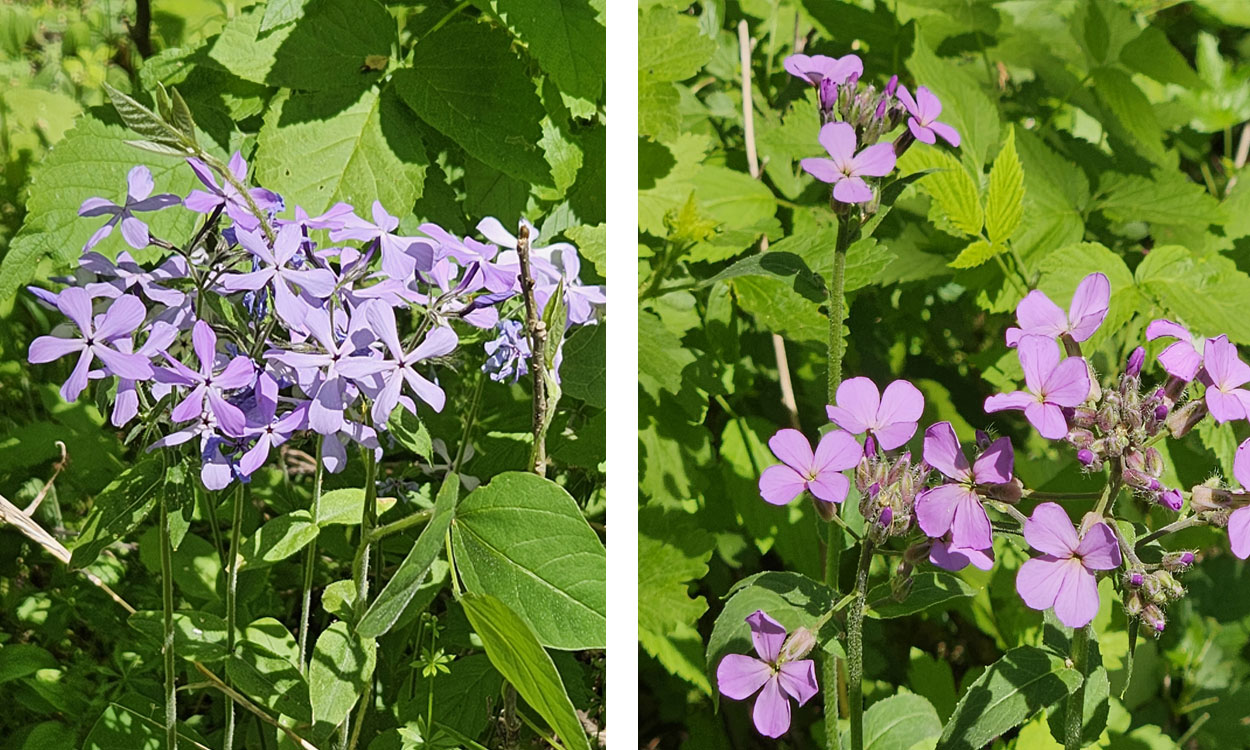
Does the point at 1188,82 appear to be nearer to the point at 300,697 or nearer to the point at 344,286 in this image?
the point at 344,286

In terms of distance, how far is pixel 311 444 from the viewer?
917 millimetres

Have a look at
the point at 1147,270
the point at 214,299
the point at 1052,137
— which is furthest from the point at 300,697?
the point at 1052,137

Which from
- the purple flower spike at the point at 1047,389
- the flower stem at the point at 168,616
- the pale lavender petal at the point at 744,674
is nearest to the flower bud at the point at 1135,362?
the purple flower spike at the point at 1047,389

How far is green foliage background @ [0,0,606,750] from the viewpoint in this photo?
0.71 meters

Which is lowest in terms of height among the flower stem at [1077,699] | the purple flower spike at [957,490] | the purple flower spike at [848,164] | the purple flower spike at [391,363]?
the flower stem at [1077,699]

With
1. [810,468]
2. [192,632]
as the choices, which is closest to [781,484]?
[810,468]

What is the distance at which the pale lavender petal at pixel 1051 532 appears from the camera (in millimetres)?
496

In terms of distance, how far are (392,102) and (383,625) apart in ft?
1.35

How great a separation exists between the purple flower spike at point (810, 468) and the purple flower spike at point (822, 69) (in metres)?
0.23

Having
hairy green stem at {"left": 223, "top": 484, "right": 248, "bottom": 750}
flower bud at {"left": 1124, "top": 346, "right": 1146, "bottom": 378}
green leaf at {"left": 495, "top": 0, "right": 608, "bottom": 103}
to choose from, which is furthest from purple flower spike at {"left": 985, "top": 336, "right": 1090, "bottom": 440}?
hairy green stem at {"left": 223, "top": 484, "right": 248, "bottom": 750}

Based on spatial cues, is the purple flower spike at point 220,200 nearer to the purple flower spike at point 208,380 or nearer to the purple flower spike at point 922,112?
the purple flower spike at point 208,380

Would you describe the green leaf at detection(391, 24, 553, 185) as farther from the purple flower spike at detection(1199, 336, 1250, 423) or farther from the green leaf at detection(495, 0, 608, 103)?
the purple flower spike at detection(1199, 336, 1250, 423)

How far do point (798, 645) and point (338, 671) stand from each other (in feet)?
1.05

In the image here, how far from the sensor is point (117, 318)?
591 millimetres
